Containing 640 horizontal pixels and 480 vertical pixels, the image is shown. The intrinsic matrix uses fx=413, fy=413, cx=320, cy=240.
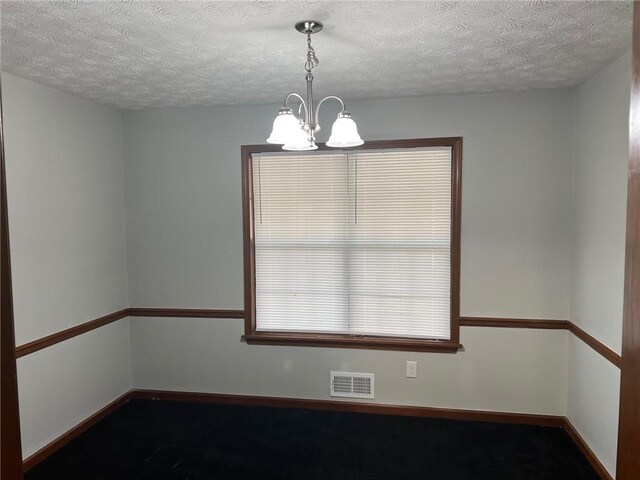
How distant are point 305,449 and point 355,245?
1491 mm

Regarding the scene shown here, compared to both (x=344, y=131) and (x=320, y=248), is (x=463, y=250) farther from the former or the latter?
(x=344, y=131)

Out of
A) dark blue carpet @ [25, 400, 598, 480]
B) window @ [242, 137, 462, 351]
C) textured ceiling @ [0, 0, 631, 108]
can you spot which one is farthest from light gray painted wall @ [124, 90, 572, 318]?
dark blue carpet @ [25, 400, 598, 480]

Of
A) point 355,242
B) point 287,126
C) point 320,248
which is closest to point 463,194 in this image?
point 355,242

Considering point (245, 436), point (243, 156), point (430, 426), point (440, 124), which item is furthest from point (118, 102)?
point (430, 426)

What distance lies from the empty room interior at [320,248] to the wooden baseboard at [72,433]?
1 centimetres

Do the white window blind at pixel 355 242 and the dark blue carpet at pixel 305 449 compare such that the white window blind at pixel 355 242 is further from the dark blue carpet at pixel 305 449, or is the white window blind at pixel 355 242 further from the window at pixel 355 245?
the dark blue carpet at pixel 305 449

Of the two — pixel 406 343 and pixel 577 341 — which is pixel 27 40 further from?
pixel 577 341

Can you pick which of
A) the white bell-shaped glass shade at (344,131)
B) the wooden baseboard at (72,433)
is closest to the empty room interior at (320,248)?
the wooden baseboard at (72,433)

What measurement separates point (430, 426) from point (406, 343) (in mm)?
612

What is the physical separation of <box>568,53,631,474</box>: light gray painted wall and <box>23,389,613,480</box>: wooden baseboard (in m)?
0.19

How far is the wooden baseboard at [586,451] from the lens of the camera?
2428mm

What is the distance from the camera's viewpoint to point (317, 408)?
130 inches

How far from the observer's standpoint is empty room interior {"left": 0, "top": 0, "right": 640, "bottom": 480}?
2299 mm

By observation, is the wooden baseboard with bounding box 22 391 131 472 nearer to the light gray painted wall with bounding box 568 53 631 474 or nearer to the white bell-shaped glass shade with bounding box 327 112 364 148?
the white bell-shaped glass shade with bounding box 327 112 364 148
